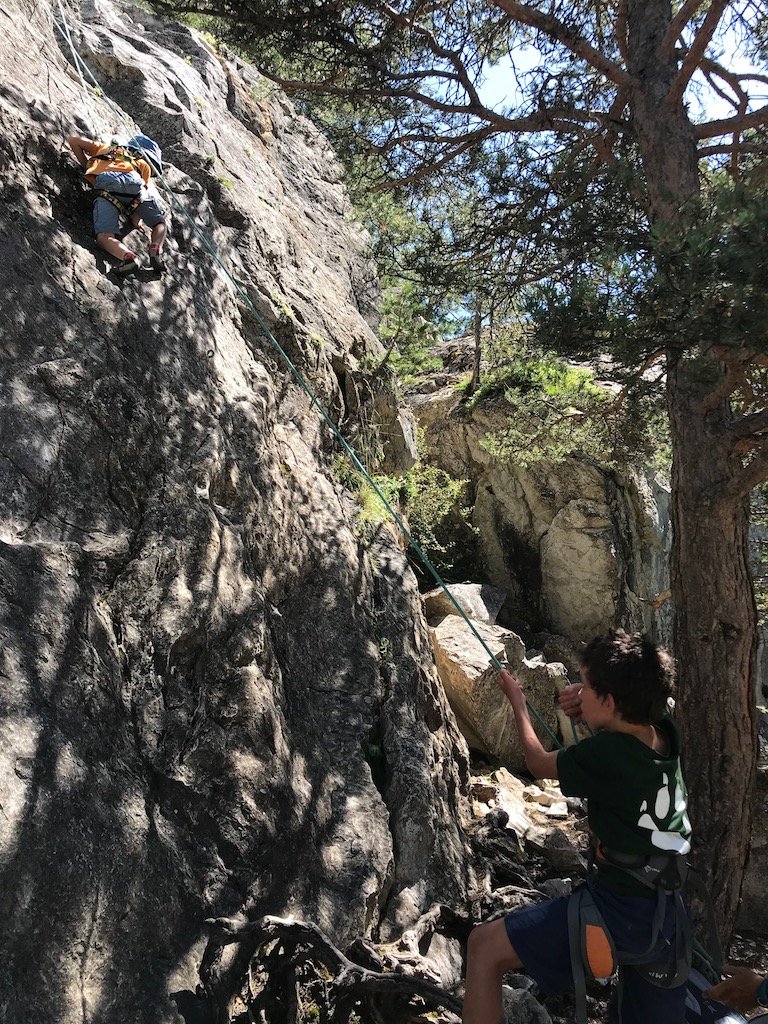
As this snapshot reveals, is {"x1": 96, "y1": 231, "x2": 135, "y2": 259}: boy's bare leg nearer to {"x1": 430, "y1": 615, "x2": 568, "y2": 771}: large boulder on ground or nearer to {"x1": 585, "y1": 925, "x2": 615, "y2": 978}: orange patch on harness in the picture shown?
{"x1": 585, "y1": 925, "x2": 615, "y2": 978}: orange patch on harness

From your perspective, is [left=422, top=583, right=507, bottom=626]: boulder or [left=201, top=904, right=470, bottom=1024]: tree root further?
[left=422, top=583, right=507, bottom=626]: boulder

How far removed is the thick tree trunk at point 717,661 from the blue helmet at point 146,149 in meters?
4.18

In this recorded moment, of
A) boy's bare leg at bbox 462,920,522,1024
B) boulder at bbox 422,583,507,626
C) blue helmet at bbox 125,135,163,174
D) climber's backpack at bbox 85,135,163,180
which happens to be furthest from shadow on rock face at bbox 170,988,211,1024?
boulder at bbox 422,583,507,626

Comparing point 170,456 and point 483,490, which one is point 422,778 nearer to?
point 170,456

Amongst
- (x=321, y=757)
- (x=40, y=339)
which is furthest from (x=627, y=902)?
(x=40, y=339)

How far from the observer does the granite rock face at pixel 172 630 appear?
2.80 metres

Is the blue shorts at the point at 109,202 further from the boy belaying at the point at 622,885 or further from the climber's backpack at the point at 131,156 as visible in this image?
the boy belaying at the point at 622,885

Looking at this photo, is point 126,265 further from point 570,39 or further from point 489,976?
point 489,976

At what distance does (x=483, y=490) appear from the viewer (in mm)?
15828

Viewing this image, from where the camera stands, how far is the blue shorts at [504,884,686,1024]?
8.77 ft

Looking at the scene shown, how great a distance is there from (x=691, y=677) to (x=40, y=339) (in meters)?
4.53

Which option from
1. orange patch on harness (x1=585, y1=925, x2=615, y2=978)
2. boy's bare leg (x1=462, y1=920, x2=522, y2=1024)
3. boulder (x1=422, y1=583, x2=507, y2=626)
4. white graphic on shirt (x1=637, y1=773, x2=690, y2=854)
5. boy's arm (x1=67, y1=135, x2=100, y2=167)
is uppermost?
boy's arm (x1=67, y1=135, x2=100, y2=167)

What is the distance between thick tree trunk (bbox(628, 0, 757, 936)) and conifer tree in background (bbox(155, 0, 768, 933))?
0.04ft

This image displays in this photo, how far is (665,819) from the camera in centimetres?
272
